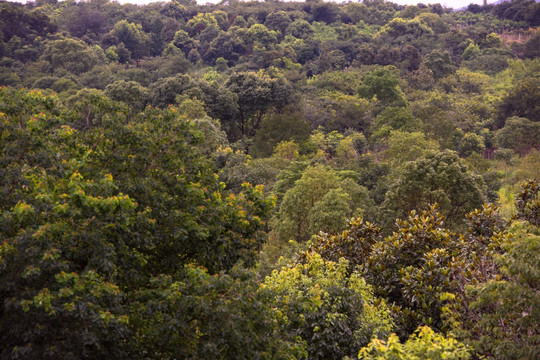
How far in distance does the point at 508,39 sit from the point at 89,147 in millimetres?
89358

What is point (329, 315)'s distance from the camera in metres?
9.22

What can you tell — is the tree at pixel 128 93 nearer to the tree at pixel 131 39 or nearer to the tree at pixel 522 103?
the tree at pixel 522 103

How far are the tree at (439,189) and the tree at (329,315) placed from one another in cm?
959

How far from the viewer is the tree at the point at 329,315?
923cm

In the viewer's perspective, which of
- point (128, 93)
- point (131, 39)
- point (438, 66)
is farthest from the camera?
point (131, 39)

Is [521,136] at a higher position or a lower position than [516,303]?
lower

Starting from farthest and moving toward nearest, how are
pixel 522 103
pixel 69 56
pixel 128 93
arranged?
pixel 69 56, pixel 522 103, pixel 128 93

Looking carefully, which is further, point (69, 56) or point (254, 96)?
point (69, 56)

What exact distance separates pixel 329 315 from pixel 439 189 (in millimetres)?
11032

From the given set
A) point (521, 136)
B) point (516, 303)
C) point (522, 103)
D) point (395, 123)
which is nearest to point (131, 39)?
point (395, 123)

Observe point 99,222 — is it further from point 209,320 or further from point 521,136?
point 521,136

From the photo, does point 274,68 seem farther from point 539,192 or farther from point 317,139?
point 539,192

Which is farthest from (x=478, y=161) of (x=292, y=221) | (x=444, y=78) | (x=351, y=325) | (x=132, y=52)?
(x=132, y=52)

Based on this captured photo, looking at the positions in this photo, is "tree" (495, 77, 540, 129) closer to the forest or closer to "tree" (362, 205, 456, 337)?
the forest
